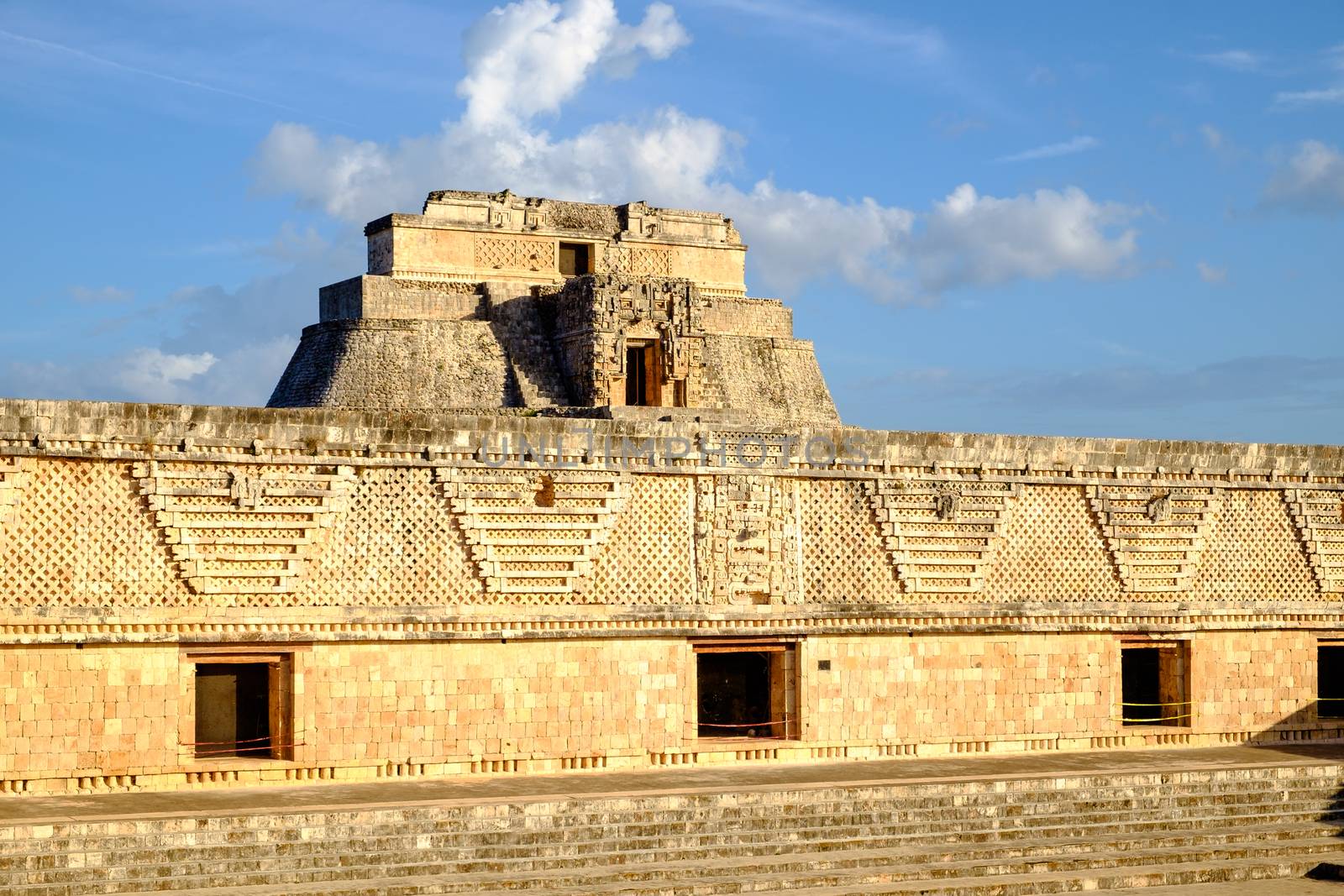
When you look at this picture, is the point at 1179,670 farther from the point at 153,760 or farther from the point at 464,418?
the point at 153,760

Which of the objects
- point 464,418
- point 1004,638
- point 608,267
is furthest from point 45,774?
point 608,267

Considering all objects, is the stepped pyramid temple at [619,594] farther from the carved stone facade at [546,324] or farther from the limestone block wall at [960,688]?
the carved stone facade at [546,324]

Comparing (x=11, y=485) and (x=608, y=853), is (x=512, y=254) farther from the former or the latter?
(x=608, y=853)

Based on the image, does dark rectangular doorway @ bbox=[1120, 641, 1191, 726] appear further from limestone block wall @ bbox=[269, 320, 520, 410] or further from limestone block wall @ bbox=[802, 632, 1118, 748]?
limestone block wall @ bbox=[269, 320, 520, 410]

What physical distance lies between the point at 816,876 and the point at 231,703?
19.9 ft

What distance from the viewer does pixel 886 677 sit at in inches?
565

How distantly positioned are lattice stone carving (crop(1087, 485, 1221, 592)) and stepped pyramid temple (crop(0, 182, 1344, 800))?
0.03m

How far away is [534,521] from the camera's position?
43.6 ft

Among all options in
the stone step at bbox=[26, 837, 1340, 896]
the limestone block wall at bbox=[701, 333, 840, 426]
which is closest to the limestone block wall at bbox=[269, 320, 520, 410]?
the limestone block wall at bbox=[701, 333, 840, 426]

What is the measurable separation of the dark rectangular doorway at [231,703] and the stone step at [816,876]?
15.1 feet

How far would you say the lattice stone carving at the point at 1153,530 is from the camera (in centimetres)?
1527

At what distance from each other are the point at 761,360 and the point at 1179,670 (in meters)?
10.2

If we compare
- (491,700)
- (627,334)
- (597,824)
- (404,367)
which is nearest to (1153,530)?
(491,700)

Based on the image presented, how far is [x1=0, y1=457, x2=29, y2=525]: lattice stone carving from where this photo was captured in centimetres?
1159
